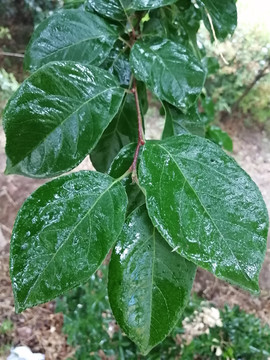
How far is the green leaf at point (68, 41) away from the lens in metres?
0.52

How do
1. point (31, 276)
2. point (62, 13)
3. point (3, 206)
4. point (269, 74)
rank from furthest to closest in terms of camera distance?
point (269, 74) → point (3, 206) → point (62, 13) → point (31, 276)

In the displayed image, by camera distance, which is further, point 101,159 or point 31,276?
point 101,159

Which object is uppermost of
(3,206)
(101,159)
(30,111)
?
(30,111)

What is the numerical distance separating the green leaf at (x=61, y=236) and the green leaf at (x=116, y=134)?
7.2 inches

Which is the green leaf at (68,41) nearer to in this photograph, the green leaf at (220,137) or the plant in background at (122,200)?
the plant in background at (122,200)

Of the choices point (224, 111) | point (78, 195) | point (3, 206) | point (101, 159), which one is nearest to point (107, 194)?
point (78, 195)

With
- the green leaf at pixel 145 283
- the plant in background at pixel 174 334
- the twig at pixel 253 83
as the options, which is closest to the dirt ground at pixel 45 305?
the plant in background at pixel 174 334

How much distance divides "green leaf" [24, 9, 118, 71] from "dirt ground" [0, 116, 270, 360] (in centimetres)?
144

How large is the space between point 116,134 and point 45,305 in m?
1.43

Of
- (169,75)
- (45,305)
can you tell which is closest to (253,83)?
(45,305)

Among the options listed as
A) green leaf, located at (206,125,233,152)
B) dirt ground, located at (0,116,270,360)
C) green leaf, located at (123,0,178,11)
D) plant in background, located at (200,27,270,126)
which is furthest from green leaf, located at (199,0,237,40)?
plant in background, located at (200,27,270,126)

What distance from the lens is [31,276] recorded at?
0.35 meters

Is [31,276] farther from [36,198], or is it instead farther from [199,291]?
[199,291]

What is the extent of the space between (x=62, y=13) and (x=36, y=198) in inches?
10.9
